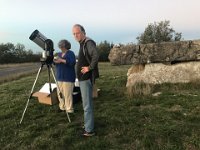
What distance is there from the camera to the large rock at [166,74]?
10.9 m

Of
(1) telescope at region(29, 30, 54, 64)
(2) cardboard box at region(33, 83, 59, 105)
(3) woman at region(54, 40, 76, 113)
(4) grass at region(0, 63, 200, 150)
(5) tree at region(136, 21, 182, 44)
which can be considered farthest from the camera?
(5) tree at region(136, 21, 182, 44)

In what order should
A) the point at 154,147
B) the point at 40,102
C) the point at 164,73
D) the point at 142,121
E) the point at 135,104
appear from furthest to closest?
1. the point at 164,73
2. the point at 40,102
3. the point at 135,104
4. the point at 142,121
5. the point at 154,147

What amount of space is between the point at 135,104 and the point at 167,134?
2.47 m

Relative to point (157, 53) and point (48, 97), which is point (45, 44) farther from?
point (157, 53)

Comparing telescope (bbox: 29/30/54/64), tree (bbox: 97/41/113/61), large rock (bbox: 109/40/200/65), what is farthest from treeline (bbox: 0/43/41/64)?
telescope (bbox: 29/30/54/64)

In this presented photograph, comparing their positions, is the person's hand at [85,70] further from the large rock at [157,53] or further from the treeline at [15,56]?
the treeline at [15,56]

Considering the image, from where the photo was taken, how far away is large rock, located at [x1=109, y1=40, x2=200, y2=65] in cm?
1077

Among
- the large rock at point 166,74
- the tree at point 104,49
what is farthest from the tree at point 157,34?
the large rock at point 166,74

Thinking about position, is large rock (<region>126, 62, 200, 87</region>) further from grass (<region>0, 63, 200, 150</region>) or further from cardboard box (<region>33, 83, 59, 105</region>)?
cardboard box (<region>33, 83, 59, 105</region>)

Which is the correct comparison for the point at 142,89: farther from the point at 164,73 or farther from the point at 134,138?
the point at 134,138

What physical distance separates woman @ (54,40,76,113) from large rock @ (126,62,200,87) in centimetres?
291

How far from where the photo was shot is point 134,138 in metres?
6.43

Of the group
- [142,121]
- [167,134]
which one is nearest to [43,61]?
[142,121]

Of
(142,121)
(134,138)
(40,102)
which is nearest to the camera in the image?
(134,138)
